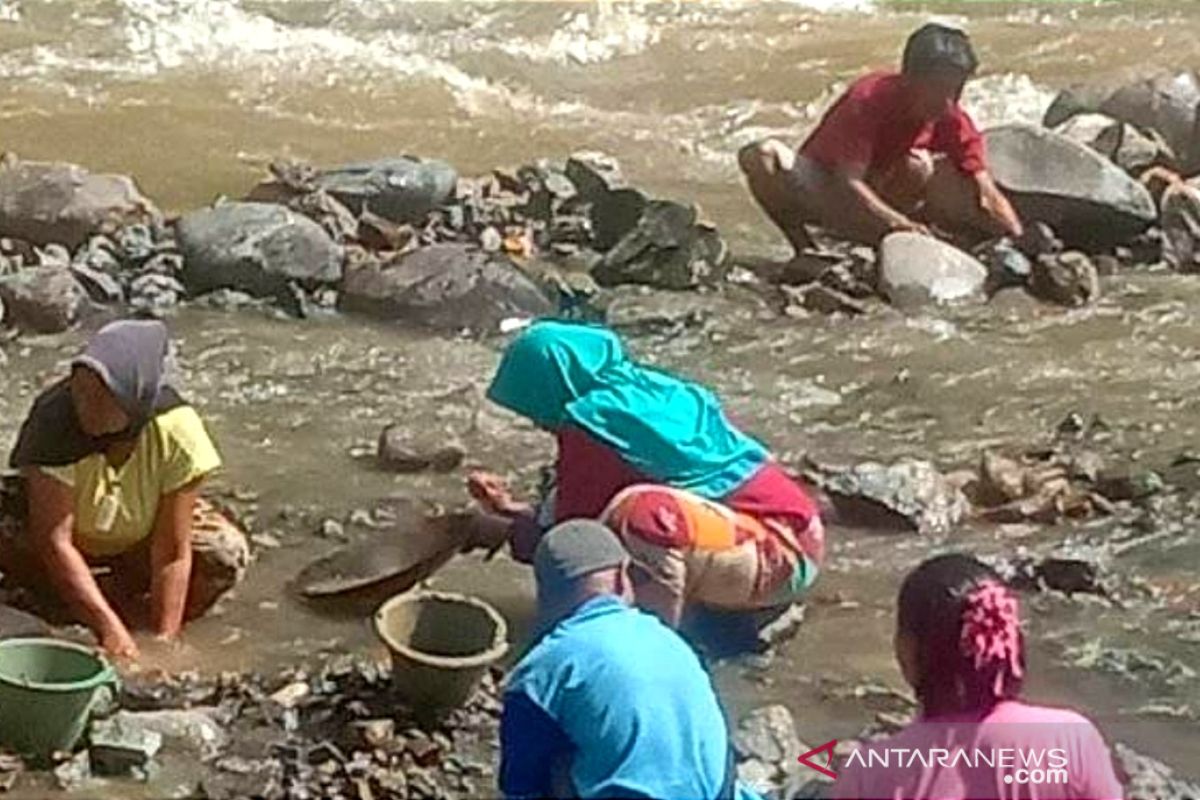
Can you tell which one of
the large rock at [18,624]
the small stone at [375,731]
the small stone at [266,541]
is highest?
the small stone at [375,731]

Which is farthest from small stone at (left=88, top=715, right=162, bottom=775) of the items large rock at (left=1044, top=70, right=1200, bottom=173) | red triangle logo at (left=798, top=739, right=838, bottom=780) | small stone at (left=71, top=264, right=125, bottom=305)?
large rock at (left=1044, top=70, right=1200, bottom=173)

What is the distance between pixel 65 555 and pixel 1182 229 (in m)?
5.21

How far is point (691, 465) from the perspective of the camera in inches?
207

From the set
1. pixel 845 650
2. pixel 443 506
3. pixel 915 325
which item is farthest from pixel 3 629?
pixel 915 325

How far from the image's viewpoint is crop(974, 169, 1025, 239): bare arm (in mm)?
8961

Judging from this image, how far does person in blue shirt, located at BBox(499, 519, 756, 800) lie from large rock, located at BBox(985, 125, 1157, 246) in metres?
5.47

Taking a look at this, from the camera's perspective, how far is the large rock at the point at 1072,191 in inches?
362

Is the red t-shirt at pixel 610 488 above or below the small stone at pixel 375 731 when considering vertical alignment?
above

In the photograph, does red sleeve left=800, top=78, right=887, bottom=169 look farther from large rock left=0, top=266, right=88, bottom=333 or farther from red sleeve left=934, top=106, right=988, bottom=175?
large rock left=0, top=266, right=88, bottom=333

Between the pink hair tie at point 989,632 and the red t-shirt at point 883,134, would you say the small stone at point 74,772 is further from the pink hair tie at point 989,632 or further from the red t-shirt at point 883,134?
the red t-shirt at point 883,134

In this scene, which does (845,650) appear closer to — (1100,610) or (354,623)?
(1100,610)

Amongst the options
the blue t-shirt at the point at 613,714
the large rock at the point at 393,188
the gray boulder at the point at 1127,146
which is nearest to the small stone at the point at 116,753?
the blue t-shirt at the point at 613,714

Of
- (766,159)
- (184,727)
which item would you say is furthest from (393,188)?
(184,727)

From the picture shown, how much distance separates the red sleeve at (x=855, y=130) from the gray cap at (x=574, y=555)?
16.0 feet
